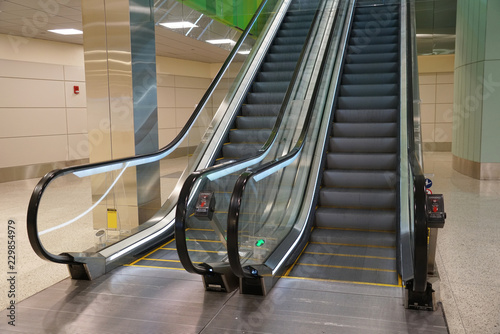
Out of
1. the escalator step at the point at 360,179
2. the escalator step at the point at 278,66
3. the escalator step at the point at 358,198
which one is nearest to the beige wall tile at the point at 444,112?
the escalator step at the point at 278,66

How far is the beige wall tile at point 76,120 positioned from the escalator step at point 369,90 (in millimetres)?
6887

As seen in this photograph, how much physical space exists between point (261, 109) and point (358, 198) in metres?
2.30

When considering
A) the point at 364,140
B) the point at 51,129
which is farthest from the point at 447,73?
the point at 51,129

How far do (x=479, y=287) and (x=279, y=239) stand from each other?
5.50ft

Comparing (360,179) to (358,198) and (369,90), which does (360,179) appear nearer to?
(358,198)

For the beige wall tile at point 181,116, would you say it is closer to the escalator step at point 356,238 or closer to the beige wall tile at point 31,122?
the beige wall tile at point 31,122

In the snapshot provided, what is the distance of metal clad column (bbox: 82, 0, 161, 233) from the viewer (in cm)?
562

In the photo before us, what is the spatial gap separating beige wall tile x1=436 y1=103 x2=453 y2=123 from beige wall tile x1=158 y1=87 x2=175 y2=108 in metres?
8.38

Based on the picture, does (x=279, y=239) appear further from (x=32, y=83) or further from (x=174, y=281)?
(x=32, y=83)

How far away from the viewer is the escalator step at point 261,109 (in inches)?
277

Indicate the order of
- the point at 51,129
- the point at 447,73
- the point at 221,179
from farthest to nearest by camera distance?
the point at 447,73
the point at 51,129
the point at 221,179

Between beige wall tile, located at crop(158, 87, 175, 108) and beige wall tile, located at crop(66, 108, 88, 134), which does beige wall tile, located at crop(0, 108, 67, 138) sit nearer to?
beige wall tile, located at crop(66, 108, 88, 134)

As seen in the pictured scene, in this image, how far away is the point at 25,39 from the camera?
10.1m

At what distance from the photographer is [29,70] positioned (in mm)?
10203
